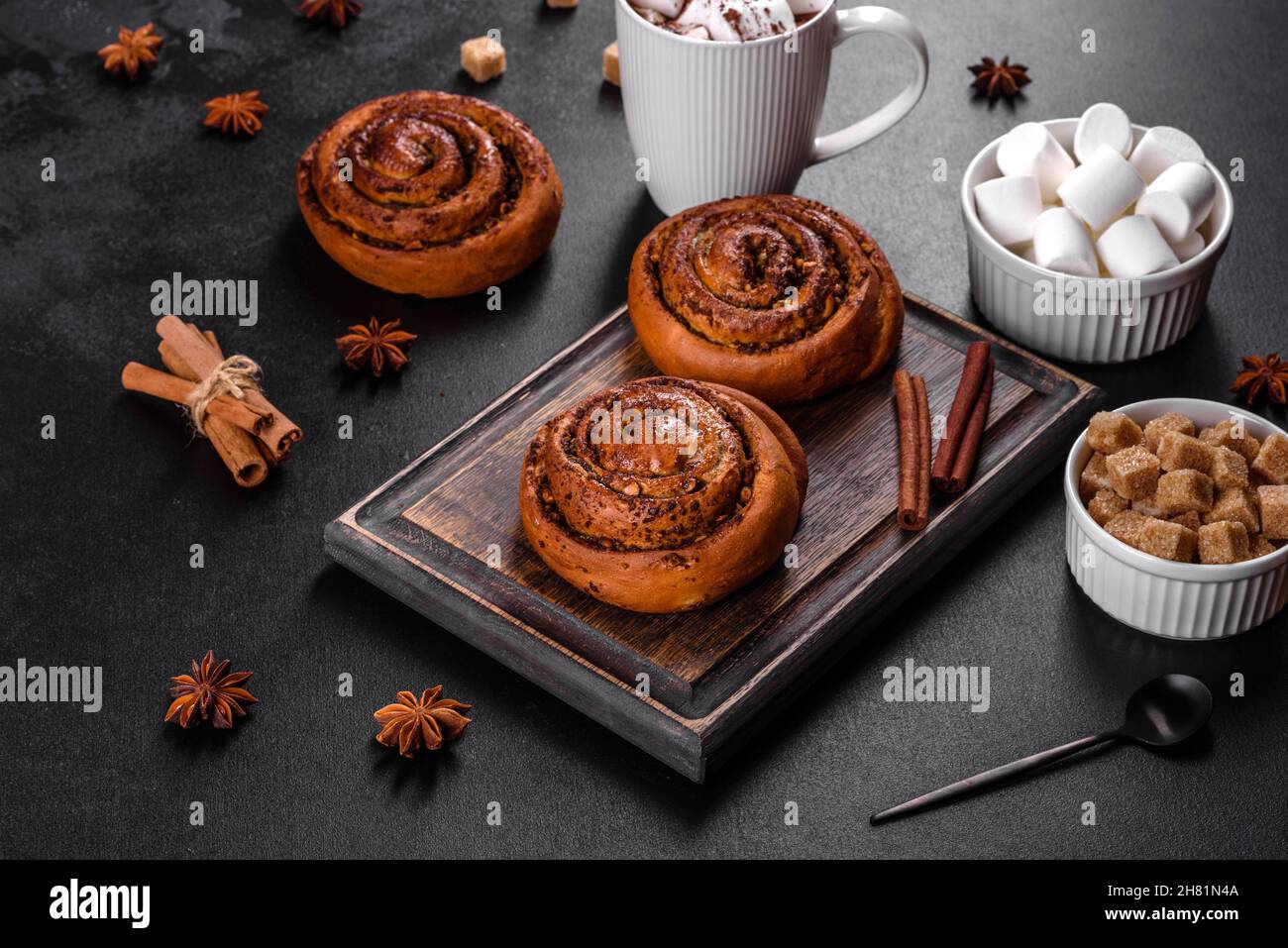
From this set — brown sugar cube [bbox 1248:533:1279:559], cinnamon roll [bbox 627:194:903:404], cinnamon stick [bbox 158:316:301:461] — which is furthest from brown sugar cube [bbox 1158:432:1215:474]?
cinnamon stick [bbox 158:316:301:461]

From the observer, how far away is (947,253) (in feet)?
9.70

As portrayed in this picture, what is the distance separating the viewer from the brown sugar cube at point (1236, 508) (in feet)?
7.36

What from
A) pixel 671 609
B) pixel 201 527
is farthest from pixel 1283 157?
pixel 201 527

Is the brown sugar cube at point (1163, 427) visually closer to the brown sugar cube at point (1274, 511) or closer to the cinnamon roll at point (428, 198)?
the brown sugar cube at point (1274, 511)

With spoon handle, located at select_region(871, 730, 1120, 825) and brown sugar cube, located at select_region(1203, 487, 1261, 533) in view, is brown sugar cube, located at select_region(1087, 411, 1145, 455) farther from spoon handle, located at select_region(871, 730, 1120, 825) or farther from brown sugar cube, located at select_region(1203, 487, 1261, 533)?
spoon handle, located at select_region(871, 730, 1120, 825)

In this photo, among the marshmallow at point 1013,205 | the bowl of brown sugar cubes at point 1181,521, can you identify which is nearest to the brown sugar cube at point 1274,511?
the bowl of brown sugar cubes at point 1181,521

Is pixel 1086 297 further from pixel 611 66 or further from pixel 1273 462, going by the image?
pixel 611 66

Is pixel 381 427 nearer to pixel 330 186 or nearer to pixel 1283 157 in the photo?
pixel 330 186

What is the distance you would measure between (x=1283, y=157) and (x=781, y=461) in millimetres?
1389

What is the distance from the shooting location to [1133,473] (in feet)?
7.45

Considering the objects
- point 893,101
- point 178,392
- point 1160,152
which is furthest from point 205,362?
point 1160,152

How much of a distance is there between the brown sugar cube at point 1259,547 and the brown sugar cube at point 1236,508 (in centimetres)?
1

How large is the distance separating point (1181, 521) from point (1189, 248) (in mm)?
594

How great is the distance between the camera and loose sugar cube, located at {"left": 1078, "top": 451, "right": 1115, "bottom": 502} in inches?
91.6
